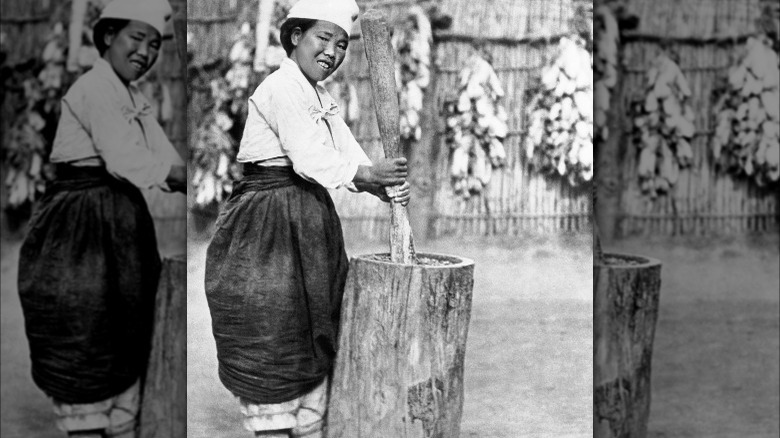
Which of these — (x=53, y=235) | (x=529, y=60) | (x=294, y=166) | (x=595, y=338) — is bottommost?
(x=595, y=338)

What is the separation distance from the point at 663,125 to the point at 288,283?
154 cm

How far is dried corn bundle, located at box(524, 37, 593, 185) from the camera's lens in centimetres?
331

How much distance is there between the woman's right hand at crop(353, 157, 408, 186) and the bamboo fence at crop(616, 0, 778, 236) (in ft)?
3.20

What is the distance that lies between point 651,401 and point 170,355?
1774mm

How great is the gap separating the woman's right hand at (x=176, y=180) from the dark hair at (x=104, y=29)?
50cm

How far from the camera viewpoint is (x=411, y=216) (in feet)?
10.8

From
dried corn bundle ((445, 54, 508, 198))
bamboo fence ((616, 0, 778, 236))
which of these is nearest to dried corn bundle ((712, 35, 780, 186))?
bamboo fence ((616, 0, 778, 236))

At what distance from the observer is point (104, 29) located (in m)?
3.52

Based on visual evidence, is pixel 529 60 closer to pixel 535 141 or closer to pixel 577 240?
pixel 535 141

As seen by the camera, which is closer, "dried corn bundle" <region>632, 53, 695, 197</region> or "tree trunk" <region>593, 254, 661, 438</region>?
"tree trunk" <region>593, 254, 661, 438</region>

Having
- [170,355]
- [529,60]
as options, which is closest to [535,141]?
[529,60]

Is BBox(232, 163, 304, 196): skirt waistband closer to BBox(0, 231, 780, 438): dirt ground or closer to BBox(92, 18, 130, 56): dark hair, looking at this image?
BBox(0, 231, 780, 438): dirt ground

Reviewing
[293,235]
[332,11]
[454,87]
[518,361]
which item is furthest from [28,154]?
[518,361]

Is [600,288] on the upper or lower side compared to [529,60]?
lower
